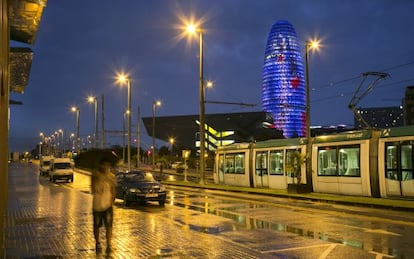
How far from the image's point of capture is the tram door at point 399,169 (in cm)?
2117

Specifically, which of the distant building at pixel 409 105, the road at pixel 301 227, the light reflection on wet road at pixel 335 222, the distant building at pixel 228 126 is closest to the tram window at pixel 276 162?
the light reflection on wet road at pixel 335 222

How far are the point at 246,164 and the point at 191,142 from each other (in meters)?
126

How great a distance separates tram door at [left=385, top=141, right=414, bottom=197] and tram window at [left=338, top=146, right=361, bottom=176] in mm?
1919

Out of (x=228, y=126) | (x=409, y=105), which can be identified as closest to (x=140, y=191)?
(x=409, y=105)

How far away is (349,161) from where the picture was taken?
24641 mm

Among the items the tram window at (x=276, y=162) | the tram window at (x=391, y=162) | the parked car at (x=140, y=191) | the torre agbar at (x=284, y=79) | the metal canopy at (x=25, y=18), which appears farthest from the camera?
the torre agbar at (x=284, y=79)

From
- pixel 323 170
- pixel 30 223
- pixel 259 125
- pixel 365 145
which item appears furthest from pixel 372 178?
pixel 259 125

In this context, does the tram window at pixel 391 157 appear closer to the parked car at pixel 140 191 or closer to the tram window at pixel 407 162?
the tram window at pixel 407 162

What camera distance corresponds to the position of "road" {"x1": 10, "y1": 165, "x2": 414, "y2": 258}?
10.8 m

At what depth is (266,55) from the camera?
176500 mm

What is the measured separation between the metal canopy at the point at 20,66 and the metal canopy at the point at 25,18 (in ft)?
1.27

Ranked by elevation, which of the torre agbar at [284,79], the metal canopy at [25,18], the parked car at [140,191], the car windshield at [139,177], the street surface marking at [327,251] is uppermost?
the torre agbar at [284,79]

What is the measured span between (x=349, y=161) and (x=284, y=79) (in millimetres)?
Result: 147375

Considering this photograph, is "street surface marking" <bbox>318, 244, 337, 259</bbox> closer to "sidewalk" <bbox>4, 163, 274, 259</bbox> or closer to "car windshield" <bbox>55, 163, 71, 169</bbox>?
"sidewalk" <bbox>4, 163, 274, 259</bbox>
